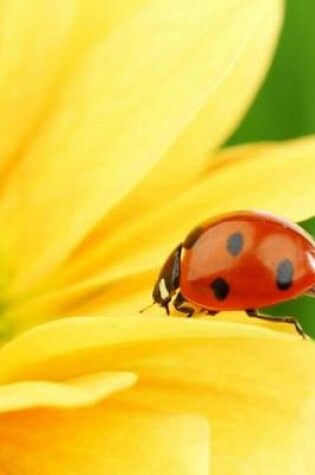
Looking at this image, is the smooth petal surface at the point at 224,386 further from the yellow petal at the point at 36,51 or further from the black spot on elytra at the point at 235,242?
the yellow petal at the point at 36,51

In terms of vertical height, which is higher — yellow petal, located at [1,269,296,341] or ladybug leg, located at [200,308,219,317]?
ladybug leg, located at [200,308,219,317]

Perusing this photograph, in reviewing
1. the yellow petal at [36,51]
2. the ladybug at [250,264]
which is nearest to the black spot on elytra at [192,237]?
the ladybug at [250,264]

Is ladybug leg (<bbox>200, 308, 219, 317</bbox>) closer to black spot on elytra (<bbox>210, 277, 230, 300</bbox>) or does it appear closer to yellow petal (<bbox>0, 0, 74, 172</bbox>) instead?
black spot on elytra (<bbox>210, 277, 230, 300</bbox>)

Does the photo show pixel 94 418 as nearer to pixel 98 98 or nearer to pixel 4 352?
pixel 4 352

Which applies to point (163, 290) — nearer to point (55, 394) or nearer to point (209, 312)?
point (209, 312)

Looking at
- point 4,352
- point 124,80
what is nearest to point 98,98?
point 124,80

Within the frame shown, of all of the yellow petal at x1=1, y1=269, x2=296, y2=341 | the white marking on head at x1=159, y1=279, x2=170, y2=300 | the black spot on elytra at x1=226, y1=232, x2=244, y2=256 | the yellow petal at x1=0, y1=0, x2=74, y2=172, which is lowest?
the yellow petal at x1=1, y1=269, x2=296, y2=341

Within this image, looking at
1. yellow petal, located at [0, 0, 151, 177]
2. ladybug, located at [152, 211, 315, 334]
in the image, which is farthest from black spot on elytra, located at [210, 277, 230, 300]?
yellow petal, located at [0, 0, 151, 177]
